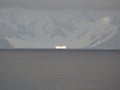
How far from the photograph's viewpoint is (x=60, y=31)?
7.58 feet

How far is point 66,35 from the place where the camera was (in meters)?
2.31

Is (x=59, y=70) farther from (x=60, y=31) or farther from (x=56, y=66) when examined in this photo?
(x=60, y=31)

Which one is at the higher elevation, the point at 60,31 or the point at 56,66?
the point at 60,31

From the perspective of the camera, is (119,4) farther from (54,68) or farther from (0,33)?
(0,33)

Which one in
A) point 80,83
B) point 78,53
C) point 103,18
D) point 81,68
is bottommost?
point 80,83

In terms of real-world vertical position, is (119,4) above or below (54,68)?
above

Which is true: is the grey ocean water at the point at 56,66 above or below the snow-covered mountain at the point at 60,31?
below

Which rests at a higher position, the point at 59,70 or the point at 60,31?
the point at 60,31

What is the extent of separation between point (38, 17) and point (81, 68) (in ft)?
2.34

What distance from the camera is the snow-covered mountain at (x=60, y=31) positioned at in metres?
2.27

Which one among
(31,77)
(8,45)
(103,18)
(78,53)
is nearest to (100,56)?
(78,53)

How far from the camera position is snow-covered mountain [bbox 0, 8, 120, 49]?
227cm

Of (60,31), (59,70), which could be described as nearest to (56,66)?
(59,70)

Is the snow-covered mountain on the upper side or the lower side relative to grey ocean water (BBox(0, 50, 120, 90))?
upper
